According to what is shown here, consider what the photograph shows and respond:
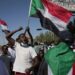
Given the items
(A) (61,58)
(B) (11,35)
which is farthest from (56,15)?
(B) (11,35)

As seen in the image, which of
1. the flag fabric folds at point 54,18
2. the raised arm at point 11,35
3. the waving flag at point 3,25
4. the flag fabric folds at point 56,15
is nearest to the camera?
the flag fabric folds at point 54,18

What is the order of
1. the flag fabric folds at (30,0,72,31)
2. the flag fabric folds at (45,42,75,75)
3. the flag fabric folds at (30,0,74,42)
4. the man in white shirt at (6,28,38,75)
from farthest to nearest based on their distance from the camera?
the man in white shirt at (6,28,38,75) → the flag fabric folds at (30,0,72,31) → the flag fabric folds at (30,0,74,42) → the flag fabric folds at (45,42,75,75)

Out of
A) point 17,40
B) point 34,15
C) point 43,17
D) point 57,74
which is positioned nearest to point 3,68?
point 17,40

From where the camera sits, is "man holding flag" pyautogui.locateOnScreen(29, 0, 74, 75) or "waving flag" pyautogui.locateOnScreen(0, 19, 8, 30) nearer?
"man holding flag" pyautogui.locateOnScreen(29, 0, 74, 75)

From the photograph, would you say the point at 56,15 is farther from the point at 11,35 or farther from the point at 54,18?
the point at 11,35

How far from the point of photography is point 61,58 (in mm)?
4477

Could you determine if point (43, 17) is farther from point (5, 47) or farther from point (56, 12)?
point (5, 47)

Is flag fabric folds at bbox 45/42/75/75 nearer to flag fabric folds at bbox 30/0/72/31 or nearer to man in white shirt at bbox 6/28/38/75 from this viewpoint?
flag fabric folds at bbox 30/0/72/31

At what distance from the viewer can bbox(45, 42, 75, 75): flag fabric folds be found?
176 inches

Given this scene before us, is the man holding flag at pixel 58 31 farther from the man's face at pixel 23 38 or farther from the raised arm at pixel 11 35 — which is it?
the raised arm at pixel 11 35

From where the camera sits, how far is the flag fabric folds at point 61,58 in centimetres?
448

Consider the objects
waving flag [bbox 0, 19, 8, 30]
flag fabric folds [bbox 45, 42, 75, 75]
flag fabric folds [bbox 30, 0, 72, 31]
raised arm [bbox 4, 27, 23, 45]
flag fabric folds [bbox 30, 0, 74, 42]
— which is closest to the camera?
flag fabric folds [bbox 45, 42, 75, 75]

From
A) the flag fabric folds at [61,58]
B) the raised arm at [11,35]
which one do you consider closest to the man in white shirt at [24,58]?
the raised arm at [11,35]

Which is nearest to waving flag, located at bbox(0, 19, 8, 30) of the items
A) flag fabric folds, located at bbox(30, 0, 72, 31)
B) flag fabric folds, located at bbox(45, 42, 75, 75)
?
flag fabric folds, located at bbox(30, 0, 72, 31)
